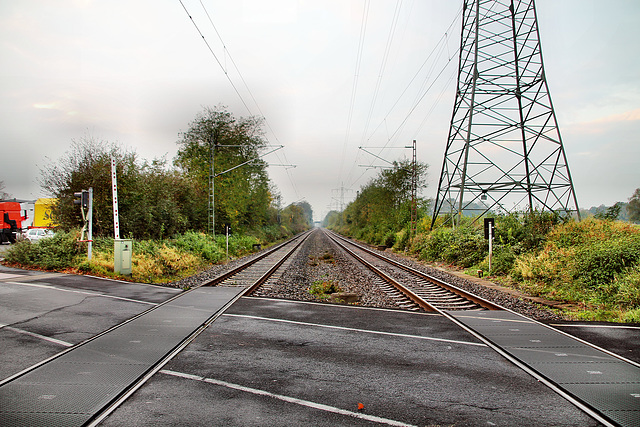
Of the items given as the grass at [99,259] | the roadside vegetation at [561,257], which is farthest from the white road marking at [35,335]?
the roadside vegetation at [561,257]

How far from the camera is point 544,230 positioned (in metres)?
17.0

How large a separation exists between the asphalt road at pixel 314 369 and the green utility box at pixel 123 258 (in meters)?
4.85

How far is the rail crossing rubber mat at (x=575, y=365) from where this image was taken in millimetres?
4230

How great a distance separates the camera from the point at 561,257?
13562 millimetres

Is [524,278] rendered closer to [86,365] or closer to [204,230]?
[86,365]

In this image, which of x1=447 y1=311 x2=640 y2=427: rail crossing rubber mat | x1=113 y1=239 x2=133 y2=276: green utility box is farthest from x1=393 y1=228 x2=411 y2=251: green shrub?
x1=447 y1=311 x2=640 y2=427: rail crossing rubber mat

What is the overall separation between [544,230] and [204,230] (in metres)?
22.1

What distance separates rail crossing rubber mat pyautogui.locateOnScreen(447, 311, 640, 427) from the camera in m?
4.23

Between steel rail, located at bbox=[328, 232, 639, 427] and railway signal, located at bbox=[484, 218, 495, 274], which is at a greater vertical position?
railway signal, located at bbox=[484, 218, 495, 274]

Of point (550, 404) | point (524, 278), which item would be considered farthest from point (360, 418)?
point (524, 278)

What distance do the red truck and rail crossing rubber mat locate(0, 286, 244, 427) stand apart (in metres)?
34.1

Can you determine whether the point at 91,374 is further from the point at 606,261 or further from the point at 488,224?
the point at 488,224

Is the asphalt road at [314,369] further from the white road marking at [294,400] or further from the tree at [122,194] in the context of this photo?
the tree at [122,194]

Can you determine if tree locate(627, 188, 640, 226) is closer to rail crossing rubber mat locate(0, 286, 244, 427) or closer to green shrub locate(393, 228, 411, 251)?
green shrub locate(393, 228, 411, 251)
